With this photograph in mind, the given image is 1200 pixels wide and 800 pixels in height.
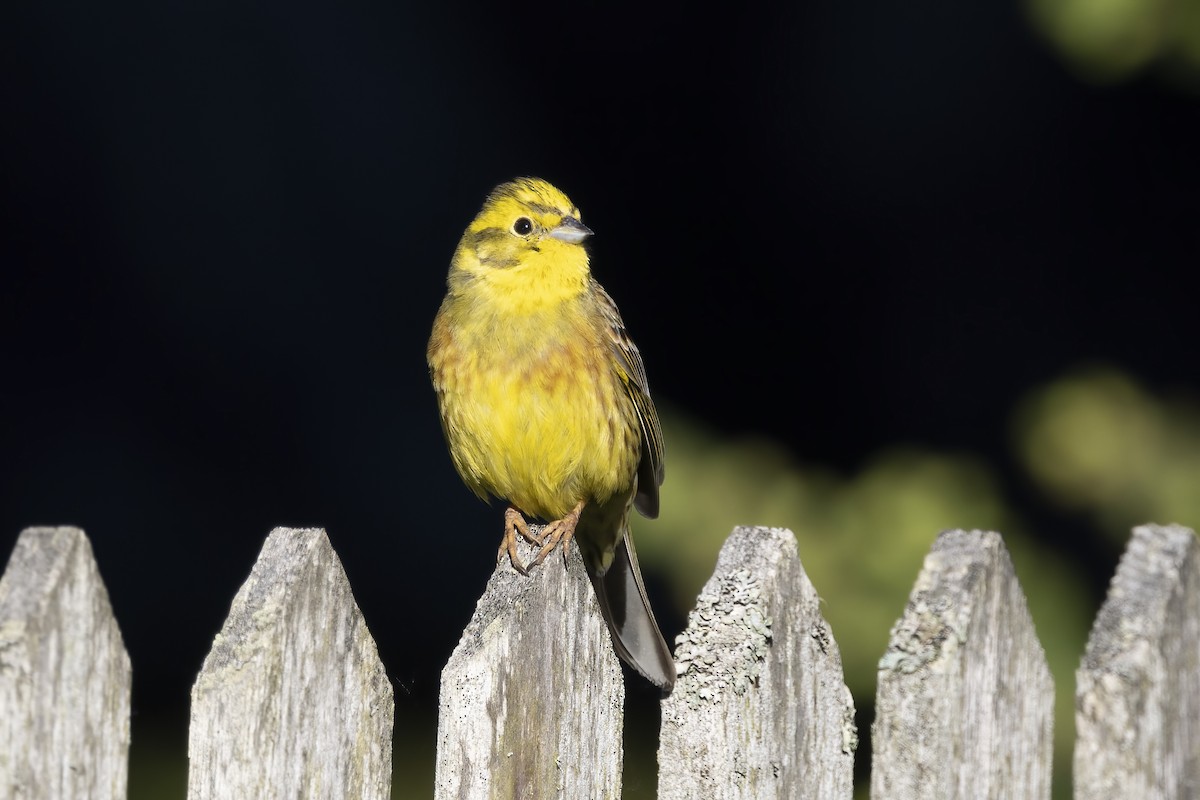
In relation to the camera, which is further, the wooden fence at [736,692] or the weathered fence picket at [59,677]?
the wooden fence at [736,692]

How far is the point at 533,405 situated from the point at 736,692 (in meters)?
1.62

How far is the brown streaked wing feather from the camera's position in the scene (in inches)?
164

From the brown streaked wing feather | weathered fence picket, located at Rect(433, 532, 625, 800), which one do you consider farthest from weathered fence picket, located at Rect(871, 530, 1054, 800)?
the brown streaked wing feather

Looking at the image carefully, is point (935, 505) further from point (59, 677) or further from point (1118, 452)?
point (59, 677)

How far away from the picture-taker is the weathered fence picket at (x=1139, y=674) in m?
2.26

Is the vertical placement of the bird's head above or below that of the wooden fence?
above

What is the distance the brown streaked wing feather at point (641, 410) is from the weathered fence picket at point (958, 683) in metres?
1.91

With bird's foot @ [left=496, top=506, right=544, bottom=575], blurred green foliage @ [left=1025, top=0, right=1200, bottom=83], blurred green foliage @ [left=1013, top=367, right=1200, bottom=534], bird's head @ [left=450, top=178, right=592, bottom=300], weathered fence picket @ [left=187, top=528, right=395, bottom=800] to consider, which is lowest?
weathered fence picket @ [left=187, top=528, right=395, bottom=800]

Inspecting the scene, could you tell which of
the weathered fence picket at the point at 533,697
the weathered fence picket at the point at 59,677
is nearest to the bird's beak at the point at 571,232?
the weathered fence picket at the point at 533,697

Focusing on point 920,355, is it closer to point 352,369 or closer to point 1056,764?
point 1056,764

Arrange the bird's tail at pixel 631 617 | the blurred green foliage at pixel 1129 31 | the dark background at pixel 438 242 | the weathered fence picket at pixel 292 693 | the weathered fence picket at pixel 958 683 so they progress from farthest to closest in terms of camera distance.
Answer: the dark background at pixel 438 242
the blurred green foliage at pixel 1129 31
the bird's tail at pixel 631 617
the weathered fence picket at pixel 958 683
the weathered fence picket at pixel 292 693

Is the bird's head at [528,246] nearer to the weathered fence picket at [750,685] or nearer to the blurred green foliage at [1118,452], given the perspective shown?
the blurred green foliage at [1118,452]

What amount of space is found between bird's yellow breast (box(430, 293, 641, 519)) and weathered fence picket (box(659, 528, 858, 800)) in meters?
1.50

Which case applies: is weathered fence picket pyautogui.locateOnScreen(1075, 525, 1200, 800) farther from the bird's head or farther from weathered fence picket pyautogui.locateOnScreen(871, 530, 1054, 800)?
the bird's head
